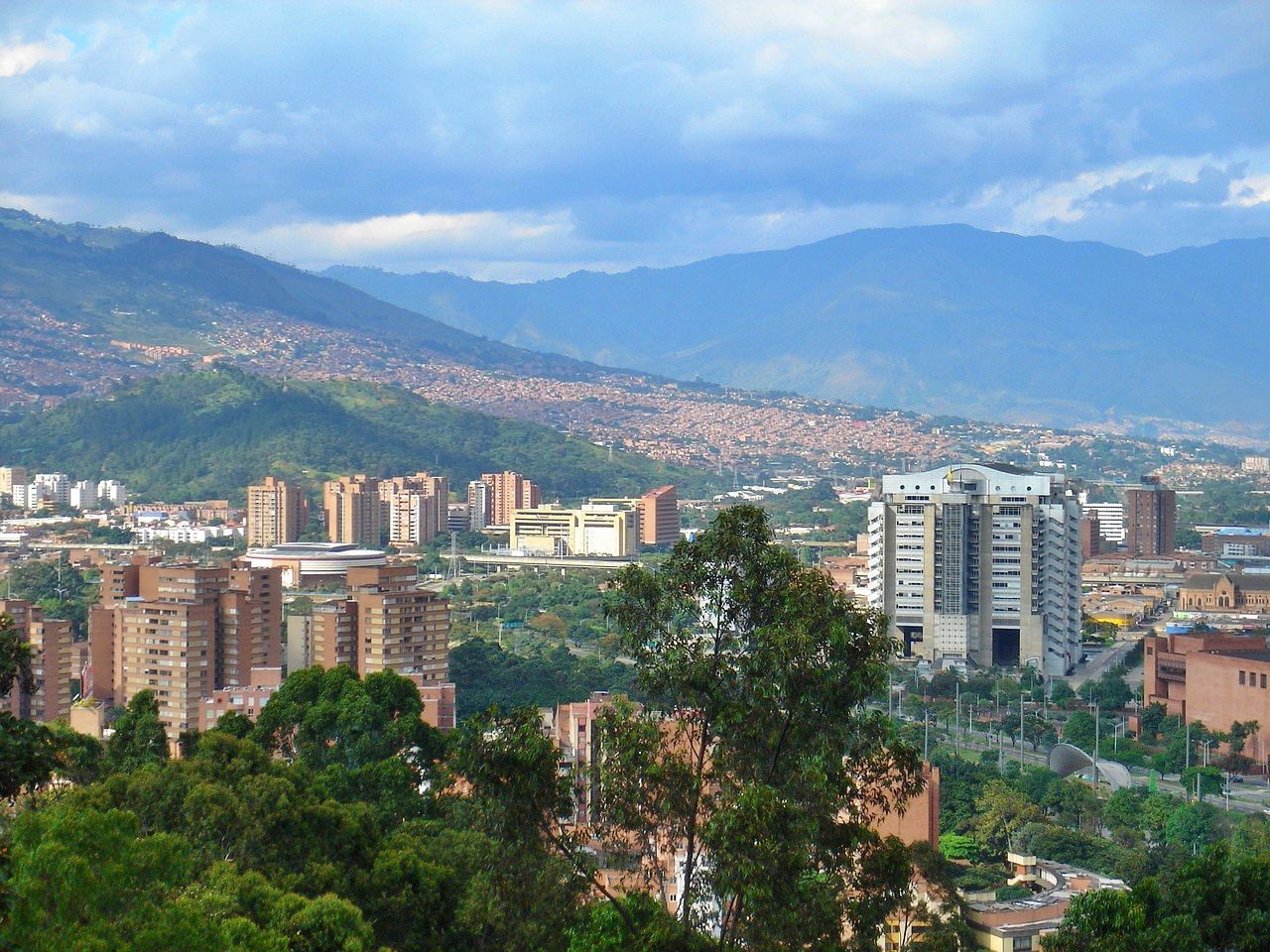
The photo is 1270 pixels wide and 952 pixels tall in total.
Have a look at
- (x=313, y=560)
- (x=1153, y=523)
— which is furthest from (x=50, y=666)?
(x=1153, y=523)

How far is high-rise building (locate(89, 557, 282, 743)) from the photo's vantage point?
79.4ft

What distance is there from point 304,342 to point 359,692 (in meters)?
102

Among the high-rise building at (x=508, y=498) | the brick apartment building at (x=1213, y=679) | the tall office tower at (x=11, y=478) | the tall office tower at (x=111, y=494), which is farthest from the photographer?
the tall office tower at (x=11, y=478)

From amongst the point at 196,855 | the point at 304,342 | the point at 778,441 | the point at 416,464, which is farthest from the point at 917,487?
the point at 304,342

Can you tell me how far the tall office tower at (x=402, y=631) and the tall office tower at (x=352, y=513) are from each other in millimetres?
28798

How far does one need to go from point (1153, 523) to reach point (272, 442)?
34.2 metres

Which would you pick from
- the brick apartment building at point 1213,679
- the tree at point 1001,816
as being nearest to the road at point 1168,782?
the brick apartment building at point 1213,679

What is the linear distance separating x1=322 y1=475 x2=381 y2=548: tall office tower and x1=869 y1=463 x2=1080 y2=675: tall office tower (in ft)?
83.0

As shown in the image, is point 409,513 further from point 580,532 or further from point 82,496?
point 82,496

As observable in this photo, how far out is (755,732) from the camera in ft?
25.8

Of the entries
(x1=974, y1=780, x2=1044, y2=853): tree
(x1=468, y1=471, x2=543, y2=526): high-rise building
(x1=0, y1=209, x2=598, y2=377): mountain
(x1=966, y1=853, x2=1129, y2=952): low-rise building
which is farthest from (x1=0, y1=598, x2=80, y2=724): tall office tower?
(x1=0, y1=209, x2=598, y2=377): mountain

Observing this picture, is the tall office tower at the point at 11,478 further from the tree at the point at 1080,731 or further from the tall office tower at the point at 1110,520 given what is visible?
the tree at the point at 1080,731

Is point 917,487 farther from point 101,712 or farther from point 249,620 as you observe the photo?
point 101,712

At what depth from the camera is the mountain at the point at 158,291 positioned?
110750 mm
